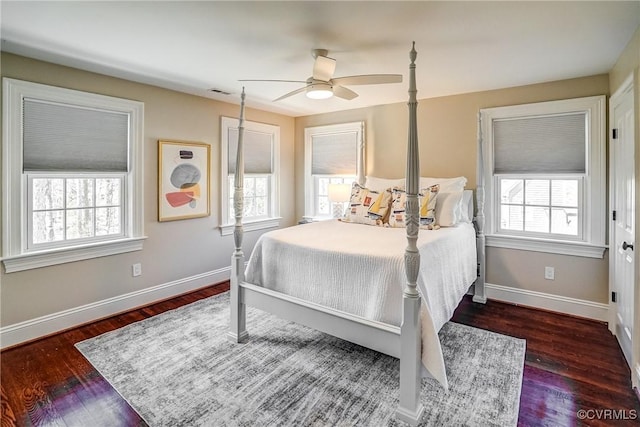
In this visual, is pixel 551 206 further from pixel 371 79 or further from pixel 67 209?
pixel 67 209

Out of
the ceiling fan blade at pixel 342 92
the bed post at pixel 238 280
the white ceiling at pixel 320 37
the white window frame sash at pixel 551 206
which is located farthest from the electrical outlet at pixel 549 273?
the bed post at pixel 238 280

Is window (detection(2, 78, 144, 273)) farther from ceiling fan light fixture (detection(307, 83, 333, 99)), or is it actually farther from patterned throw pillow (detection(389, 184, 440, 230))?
patterned throw pillow (detection(389, 184, 440, 230))

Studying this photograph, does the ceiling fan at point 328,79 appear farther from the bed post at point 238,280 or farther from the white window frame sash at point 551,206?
the white window frame sash at point 551,206

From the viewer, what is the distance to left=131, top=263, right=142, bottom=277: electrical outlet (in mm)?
3403

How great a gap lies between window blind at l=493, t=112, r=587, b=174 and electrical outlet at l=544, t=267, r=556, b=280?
991 mm

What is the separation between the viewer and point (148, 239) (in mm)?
3520

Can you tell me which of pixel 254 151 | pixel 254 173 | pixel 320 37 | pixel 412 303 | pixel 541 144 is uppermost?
pixel 320 37

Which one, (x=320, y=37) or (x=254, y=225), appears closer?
(x=320, y=37)

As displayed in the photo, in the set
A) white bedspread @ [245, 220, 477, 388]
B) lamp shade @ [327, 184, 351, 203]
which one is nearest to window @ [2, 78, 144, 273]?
white bedspread @ [245, 220, 477, 388]

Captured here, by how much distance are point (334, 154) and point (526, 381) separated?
351cm

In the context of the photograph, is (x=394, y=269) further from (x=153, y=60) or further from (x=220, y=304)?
(x=153, y=60)

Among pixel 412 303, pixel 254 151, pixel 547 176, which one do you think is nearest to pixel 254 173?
pixel 254 151

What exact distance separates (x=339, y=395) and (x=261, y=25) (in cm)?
241

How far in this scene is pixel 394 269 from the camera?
2.07 metres
